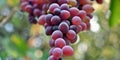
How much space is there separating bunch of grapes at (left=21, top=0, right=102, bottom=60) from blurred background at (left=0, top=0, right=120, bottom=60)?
0.32m

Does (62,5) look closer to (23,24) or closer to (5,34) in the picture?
(5,34)

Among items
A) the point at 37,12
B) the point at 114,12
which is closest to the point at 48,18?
the point at 37,12

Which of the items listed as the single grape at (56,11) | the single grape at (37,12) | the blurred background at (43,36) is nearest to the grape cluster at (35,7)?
the single grape at (37,12)

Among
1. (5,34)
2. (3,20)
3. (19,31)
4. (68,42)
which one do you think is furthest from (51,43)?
(19,31)

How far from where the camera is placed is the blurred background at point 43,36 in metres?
1.38

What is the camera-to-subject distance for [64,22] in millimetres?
664

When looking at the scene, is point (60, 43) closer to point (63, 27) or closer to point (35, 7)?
point (63, 27)

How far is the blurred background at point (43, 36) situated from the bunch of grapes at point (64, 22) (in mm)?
317

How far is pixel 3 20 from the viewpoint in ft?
4.29

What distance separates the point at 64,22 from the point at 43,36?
3.99 feet

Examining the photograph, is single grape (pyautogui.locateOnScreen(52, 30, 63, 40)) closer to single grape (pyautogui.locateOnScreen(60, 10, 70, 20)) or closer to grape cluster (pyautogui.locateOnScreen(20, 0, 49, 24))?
single grape (pyautogui.locateOnScreen(60, 10, 70, 20))

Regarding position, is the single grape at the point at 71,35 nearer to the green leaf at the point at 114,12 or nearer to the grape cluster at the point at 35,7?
the grape cluster at the point at 35,7

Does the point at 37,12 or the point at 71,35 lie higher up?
the point at 37,12

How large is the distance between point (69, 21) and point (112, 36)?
141cm
